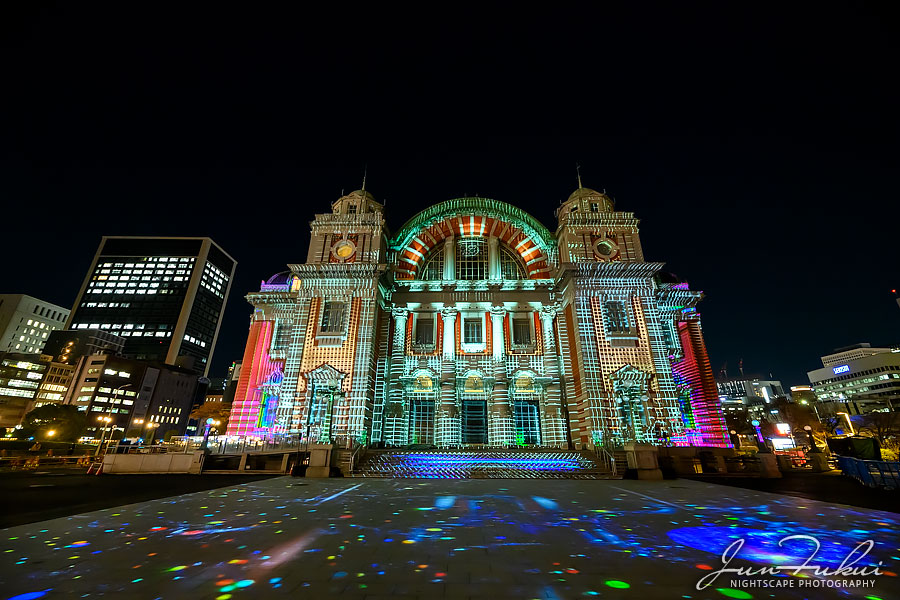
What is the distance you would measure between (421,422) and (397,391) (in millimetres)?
3018

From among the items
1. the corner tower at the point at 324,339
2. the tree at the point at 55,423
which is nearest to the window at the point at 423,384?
the corner tower at the point at 324,339

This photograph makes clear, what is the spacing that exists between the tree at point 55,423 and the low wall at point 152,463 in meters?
47.6

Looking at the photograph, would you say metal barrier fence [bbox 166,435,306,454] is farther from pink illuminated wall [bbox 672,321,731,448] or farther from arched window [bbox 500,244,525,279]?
pink illuminated wall [bbox 672,321,731,448]

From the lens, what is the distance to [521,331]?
1241 inches

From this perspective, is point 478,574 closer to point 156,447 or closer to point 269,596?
point 269,596

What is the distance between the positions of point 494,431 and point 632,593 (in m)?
25.3

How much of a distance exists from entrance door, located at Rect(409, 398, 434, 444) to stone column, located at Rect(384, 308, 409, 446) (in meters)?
0.65

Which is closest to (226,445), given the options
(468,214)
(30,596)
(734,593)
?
(30,596)

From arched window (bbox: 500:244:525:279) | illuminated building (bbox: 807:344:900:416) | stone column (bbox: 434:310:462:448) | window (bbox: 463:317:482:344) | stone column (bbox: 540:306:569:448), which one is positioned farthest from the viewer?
illuminated building (bbox: 807:344:900:416)

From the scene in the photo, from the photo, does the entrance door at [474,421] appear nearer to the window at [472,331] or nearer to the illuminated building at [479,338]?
the illuminated building at [479,338]

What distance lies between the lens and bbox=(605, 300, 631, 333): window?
27.3m

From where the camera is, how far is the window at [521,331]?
3109cm

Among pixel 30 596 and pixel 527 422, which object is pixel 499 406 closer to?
pixel 527 422

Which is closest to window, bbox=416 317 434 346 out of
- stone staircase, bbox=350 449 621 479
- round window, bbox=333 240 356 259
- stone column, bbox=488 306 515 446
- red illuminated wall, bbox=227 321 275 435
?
stone column, bbox=488 306 515 446
